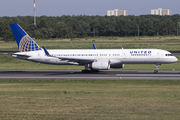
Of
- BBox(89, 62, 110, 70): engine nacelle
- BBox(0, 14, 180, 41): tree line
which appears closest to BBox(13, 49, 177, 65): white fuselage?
BBox(89, 62, 110, 70): engine nacelle

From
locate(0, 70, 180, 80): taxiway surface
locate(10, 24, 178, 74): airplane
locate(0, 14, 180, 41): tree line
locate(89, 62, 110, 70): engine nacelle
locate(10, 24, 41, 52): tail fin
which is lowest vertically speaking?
locate(0, 70, 180, 80): taxiway surface

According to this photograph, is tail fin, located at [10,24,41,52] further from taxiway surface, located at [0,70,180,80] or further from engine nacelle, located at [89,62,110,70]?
engine nacelle, located at [89,62,110,70]

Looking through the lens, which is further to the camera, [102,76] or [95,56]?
[95,56]

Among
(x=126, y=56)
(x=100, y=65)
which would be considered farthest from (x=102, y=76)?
(x=126, y=56)

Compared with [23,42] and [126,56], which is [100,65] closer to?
[126,56]

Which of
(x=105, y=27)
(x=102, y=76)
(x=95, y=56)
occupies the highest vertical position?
(x=105, y=27)

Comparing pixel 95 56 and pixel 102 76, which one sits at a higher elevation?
pixel 95 56

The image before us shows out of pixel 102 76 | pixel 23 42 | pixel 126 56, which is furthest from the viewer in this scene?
pixel 23 42

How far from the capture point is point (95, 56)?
4138 centimetres

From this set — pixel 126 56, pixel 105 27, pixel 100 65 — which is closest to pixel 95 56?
pixel 100 65

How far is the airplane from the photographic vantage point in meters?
39.9

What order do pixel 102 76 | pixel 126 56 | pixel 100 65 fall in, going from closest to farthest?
pixel 102 76 < pixel 100 65 < pixel 126 56

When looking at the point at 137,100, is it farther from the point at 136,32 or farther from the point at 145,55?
the point at 136,32

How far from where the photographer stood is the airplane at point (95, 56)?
39906 millimetres
